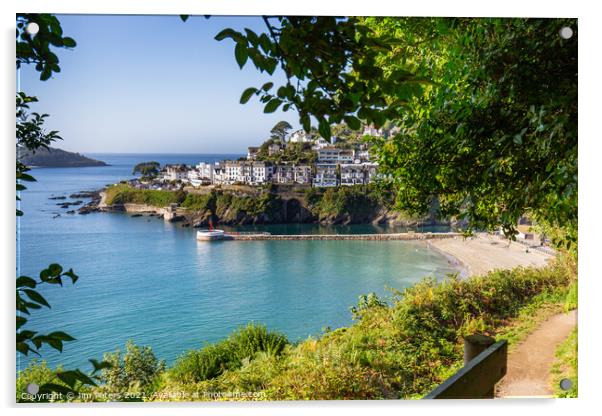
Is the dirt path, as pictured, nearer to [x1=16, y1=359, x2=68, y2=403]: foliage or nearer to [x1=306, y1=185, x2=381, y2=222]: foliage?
[x1=306, y1=185, x2=381, y2=222]: foliage

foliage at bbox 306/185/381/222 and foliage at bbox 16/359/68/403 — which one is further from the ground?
foliage at bbox 306/185/381/222

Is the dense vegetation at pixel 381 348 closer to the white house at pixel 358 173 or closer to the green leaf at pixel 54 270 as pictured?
the white house at pixel 358 173

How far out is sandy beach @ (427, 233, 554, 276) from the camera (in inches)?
121

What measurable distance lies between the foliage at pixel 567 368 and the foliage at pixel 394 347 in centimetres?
24

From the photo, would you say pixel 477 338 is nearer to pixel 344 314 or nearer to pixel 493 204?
pixel 493 204

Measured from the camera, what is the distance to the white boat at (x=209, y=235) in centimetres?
317

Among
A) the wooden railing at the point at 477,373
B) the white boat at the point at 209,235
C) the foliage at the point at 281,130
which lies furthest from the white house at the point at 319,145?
the wooden railing at the point at 477,373

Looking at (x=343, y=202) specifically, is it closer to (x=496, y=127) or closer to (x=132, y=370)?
(x=496, y=127)

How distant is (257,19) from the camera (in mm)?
2766

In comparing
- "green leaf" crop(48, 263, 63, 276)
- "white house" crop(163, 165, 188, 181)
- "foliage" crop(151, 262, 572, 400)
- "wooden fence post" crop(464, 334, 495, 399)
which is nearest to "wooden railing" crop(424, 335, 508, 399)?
"wooden fence post" crop(464, 334, 495, 399)

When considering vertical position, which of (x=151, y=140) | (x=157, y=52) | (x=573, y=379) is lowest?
(x=573, y=379)

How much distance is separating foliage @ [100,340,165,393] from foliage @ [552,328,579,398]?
2037mm
